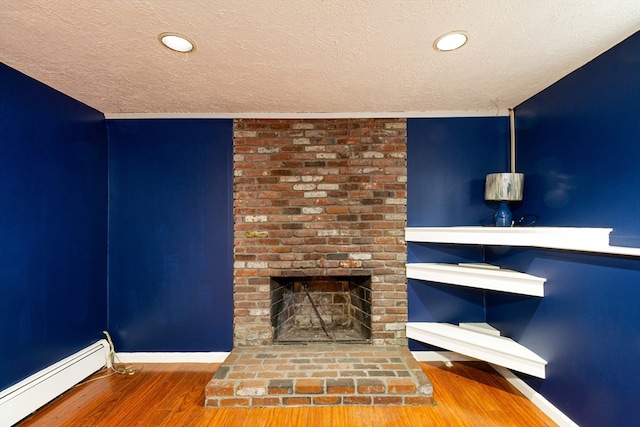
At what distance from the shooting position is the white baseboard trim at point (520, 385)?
1693 millimetres

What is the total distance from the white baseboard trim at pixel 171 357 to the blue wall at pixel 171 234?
1.8 inches

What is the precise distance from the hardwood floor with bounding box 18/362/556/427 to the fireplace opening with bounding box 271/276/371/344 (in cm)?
75

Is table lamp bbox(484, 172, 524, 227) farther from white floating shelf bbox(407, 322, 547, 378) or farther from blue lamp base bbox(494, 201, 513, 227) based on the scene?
white floating shelf bbox(407, 322, 547, 378)

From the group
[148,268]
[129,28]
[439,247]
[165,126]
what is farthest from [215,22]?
[439,247]

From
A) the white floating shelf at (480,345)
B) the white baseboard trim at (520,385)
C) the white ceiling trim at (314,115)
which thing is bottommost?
the white baseboard trim at (520,385)

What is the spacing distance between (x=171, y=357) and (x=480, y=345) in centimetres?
242

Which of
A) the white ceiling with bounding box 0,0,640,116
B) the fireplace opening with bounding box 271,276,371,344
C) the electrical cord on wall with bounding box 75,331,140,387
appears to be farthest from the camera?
the fireplace opening with bounding box 271,276,371,344

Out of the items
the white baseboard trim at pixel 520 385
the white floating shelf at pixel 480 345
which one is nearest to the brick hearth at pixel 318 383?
the white floating shelf at pixel 480 345

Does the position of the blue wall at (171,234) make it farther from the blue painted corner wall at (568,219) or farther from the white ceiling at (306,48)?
the blue painted corner wall at (568,219)

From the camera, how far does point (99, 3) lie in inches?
46.8

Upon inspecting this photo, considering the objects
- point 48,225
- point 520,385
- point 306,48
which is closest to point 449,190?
point 520,385

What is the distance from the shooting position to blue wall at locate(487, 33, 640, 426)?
138cm

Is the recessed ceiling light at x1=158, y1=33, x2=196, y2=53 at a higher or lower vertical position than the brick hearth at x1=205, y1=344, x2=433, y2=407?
higher

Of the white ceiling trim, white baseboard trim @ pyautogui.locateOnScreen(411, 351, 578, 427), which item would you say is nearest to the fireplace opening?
white baseboard trim @ pyautogui.locateOnScreen(411, 351, 578, 427)
